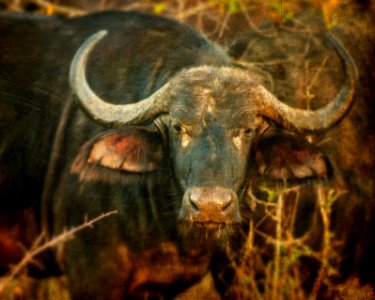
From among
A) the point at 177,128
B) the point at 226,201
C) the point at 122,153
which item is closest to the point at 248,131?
the point at 177,128

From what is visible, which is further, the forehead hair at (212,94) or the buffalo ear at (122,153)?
the buffalo ear at (122,153)

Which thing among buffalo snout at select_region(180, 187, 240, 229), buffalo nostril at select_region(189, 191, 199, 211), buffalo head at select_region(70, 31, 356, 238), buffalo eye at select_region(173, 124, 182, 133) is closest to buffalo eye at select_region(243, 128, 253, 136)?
buffalo head at select_region(70, 31, 356, 238)

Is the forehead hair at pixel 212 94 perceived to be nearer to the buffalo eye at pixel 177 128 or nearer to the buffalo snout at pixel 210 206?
the buffalo eye at pixel 177 128

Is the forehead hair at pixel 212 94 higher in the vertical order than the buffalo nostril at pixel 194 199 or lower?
higher

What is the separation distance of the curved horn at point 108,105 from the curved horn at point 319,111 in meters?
0.63

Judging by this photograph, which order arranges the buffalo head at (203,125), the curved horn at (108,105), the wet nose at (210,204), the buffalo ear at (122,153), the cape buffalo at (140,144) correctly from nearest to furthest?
the wet nose at (210,204) → the buffalo head at (203,125) → the cape buffalo at (140,144) → the buffalo ear at (122,153) → the curved horn at (108,105)

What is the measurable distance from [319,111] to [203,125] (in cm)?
86

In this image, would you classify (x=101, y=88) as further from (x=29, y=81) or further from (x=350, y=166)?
(x=350, y=166)

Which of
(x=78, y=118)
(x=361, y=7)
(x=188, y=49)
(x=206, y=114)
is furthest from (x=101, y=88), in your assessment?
(x=361, y=7)

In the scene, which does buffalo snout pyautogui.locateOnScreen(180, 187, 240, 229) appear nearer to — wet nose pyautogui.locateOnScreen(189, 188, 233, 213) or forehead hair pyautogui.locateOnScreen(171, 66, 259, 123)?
wet nose pyautogui.locateOnScreen(189, 188, 233, 213)

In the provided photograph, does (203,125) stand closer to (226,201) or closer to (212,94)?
(212,94)

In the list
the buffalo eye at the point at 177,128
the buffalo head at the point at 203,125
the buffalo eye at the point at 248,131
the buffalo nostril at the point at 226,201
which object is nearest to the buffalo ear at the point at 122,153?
the buffalo head at the point at 203,125

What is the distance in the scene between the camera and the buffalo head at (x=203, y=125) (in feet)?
15.9

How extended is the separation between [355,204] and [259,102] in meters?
1.63
